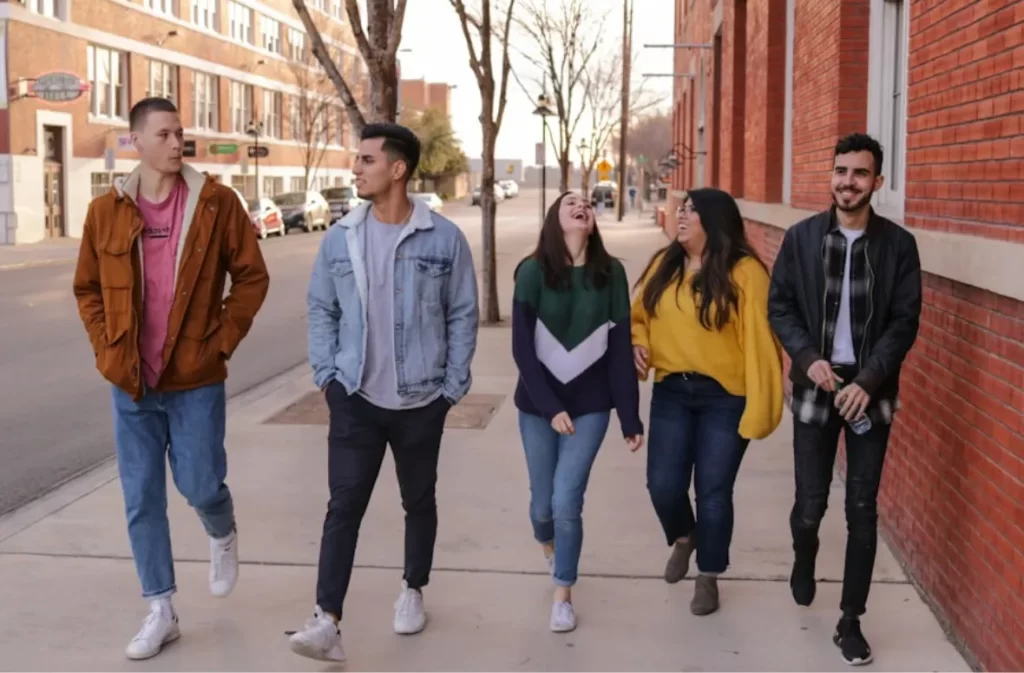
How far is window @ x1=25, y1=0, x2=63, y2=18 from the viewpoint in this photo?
126 feet

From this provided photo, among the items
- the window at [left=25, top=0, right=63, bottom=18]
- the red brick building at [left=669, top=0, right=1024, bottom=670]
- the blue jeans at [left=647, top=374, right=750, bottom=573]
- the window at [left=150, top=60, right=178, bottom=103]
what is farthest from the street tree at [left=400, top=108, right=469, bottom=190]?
the blue jeans at [left=647, top=374, right=750, bottom=573]

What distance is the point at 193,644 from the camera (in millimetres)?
5102

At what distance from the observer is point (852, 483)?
500 centimetres

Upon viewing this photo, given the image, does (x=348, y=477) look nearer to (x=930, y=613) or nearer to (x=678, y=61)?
(x=930, y=613)

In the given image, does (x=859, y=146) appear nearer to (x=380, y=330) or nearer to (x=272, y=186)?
(x=380, y=330)

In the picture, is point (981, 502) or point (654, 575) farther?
point (654, 575)

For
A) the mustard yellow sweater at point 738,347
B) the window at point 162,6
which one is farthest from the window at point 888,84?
the window at point 162,6

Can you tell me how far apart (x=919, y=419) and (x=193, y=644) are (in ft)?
10.4

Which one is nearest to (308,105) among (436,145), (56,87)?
(56,87)

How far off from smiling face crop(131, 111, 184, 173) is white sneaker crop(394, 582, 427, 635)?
1818 mm

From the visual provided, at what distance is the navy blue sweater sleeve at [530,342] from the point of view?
5.20 metres

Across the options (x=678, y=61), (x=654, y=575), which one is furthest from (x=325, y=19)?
(x=654, y=575)

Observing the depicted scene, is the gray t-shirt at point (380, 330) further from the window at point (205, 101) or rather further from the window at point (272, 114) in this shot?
the window at point (272, 114)

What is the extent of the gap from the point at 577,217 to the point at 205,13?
53047 millimetres
